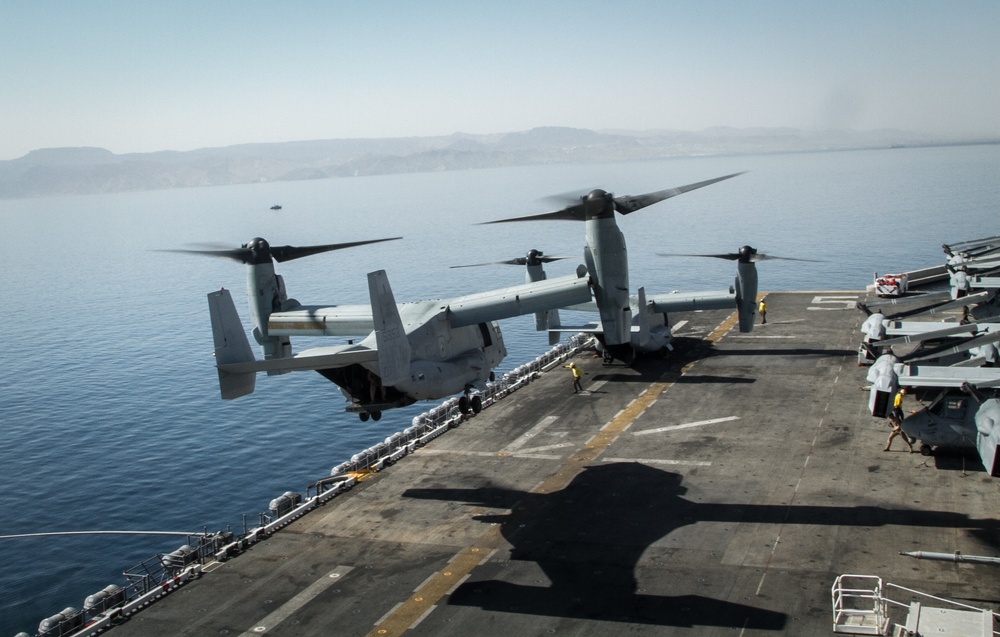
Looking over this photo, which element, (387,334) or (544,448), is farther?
(544,448)

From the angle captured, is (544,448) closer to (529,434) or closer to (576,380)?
(529,434)

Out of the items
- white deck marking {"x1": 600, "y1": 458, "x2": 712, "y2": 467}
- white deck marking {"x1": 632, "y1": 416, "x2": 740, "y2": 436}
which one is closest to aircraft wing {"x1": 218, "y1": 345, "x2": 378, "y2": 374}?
white deck marking {"x1": 600, "y1": 458, "x2": 712, "y2": 467}

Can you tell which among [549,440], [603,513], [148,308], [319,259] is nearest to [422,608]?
[603,513]

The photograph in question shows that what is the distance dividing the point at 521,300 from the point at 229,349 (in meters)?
10.9

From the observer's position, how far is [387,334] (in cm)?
2833

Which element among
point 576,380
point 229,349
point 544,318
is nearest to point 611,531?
point 229,349

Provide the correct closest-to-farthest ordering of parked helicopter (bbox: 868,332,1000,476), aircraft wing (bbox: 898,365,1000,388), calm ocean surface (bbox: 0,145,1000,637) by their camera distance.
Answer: aircraft wing (bbox: 898,365,1000,388) < parked helicopter (bbox: 868,332,1000,476) < calm ocean surface (bbox: 0,145,1000,637)

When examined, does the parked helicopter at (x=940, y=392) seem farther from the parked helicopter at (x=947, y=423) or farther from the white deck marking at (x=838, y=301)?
the white deck marking at (x=838, y=301)

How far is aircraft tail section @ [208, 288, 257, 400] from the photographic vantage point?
89.8 feet

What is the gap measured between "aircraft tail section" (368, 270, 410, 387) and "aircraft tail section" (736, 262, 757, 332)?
18901 mm

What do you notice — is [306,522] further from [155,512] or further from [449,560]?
[155,512]

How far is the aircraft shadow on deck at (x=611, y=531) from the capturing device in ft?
76.4

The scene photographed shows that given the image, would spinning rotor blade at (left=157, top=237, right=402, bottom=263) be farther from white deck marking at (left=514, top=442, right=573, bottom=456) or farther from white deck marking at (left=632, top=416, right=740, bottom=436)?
white deck marking at (left=632, top=416, right=740, bottom=436)

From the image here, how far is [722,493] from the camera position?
→ 31.5 metres
